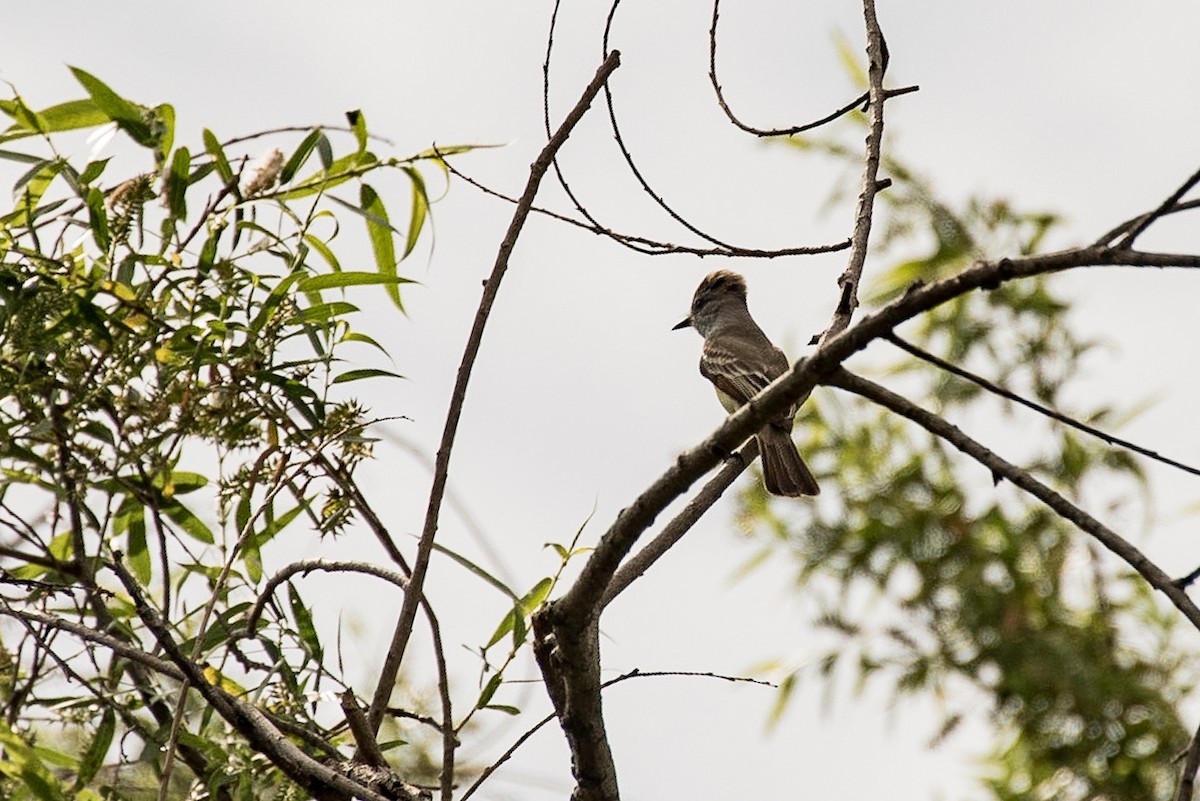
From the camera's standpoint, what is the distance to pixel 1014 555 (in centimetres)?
999

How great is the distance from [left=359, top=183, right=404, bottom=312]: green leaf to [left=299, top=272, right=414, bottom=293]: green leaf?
0.08 feet

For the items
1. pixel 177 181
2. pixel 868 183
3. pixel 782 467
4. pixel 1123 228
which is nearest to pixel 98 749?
pixel 177 181

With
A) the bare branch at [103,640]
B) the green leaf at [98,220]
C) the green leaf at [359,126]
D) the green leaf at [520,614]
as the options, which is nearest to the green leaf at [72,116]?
the green leaf at [98,220]

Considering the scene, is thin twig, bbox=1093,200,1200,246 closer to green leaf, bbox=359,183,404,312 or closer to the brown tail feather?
green leaf, bbox=359,183,404,312

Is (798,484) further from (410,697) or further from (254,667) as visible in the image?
(254,667)

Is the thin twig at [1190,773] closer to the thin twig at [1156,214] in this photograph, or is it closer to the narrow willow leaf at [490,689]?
the thin twig at [1156,214]

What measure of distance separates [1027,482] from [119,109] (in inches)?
84.9

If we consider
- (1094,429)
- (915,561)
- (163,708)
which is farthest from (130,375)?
(915,561)

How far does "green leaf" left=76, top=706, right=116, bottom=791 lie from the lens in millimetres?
3227

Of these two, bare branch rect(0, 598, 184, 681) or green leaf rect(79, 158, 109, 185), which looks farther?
green leaf rect(79, 158, 109, 185)

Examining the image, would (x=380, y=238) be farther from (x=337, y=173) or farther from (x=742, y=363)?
(x=742, y=363)

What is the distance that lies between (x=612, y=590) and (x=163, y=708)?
3.91 feet

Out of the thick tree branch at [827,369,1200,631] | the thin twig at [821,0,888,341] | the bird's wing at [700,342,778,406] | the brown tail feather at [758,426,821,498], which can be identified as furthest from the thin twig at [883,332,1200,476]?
the bird's wing at [700,342,778,406]

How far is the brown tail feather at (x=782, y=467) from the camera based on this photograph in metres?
5.38
